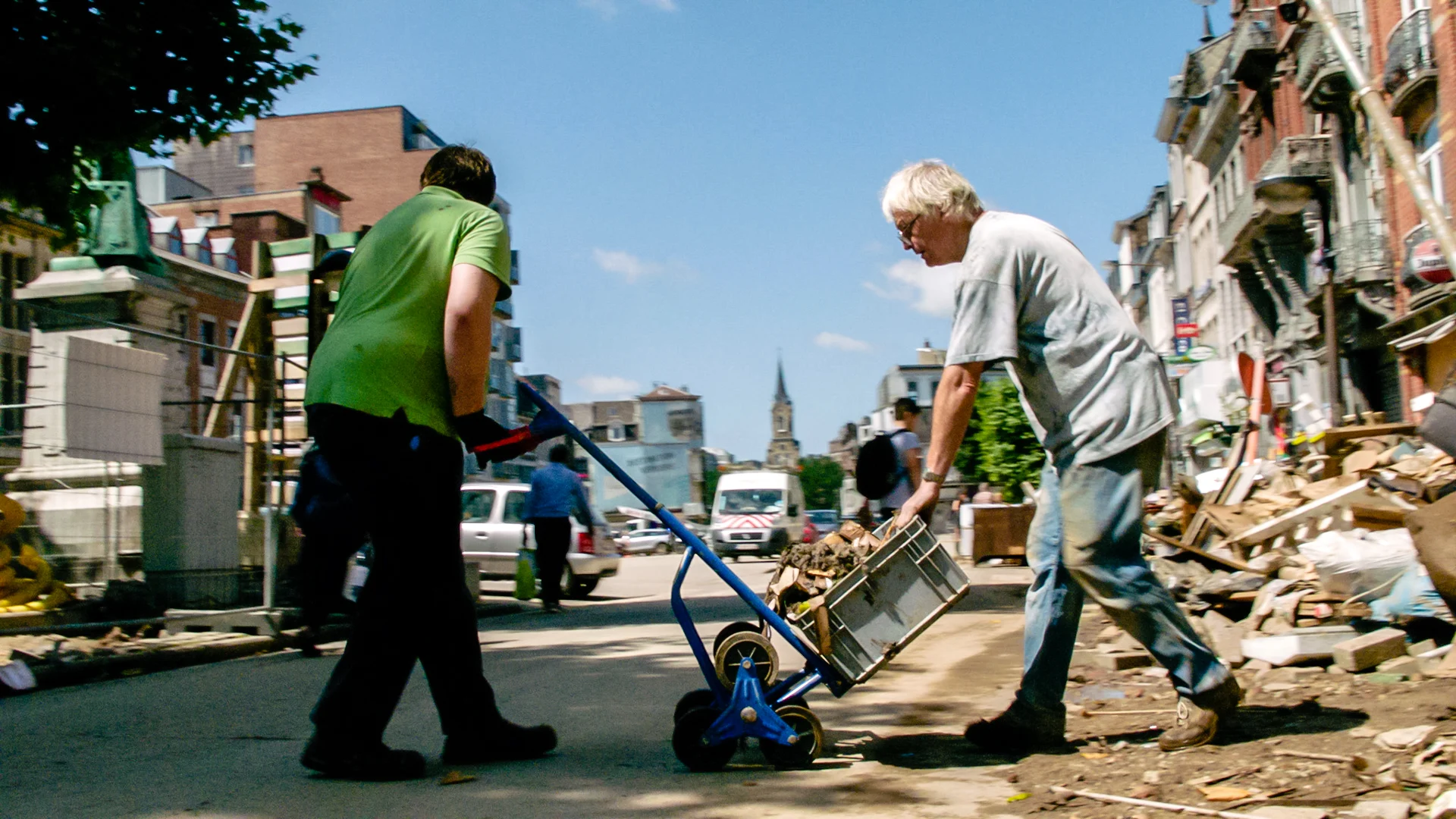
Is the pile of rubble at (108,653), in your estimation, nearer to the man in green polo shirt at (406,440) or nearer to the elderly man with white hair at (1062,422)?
the man in green polo shirt at (406,440)

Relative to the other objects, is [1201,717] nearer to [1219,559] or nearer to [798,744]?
[798,744]

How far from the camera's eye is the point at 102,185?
1138 cm

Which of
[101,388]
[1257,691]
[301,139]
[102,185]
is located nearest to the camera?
[1257,691]

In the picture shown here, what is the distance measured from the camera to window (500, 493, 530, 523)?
17.7m

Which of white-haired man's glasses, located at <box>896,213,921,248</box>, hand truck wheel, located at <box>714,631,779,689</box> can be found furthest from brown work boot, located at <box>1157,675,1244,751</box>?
white-haired man's glasses, located at <box>896,213,921,248</box>

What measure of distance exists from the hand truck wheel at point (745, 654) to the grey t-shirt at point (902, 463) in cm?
504

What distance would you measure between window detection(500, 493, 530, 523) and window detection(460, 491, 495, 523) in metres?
0.19

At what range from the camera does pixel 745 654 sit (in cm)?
401

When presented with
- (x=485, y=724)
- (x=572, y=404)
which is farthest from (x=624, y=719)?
(x=572, y=404)

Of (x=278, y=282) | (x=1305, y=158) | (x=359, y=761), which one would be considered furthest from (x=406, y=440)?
(x=1305, y=158)

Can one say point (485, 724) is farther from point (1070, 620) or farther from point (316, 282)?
point (316, 282)

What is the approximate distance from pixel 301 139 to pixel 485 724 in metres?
71.0

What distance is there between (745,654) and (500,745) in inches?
32.8

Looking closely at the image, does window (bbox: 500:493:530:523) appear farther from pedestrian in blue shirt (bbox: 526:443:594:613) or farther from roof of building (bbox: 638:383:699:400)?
roof of building (bbox: 638:383:699:400)
